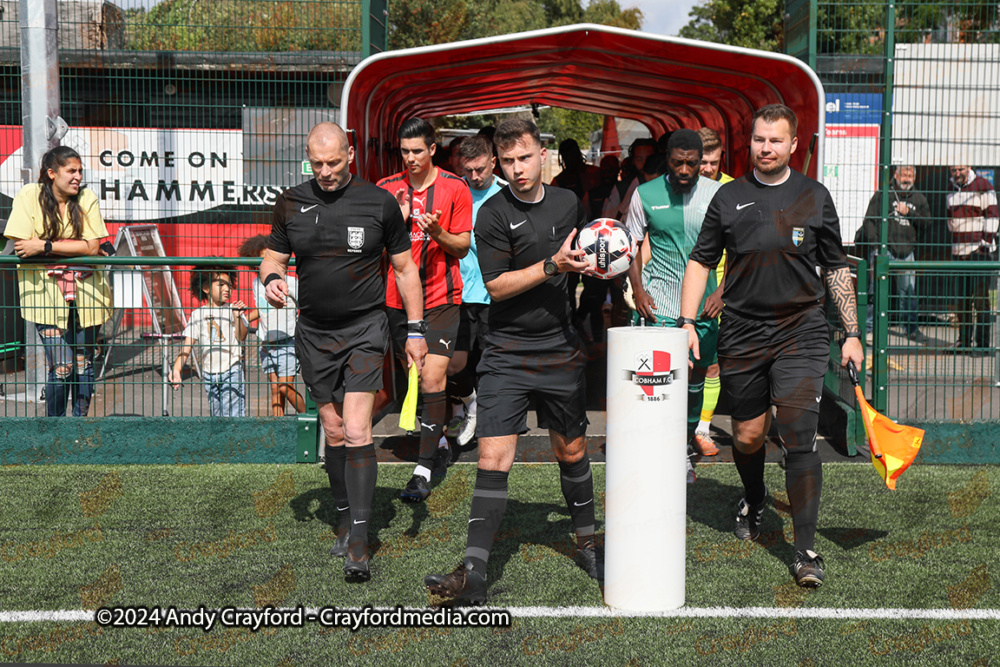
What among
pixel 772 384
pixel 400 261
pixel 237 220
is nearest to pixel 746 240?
pixel 772 384

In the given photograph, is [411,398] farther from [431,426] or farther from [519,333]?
[431,426]

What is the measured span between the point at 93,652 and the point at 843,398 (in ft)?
18.2

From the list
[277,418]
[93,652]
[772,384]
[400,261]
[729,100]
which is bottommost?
[93,652]

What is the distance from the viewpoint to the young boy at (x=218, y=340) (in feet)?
24.8

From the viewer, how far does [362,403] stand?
542 cm

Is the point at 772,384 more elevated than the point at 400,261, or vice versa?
the point at 400,261

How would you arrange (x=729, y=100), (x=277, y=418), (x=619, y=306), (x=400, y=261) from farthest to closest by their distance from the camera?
(x=619, y=306)
(x=729, y=100)
(x=277, y=418)
(x=400, y=261)

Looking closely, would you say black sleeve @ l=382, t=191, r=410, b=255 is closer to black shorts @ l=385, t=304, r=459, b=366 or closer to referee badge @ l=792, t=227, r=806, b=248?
black shorts @ l=385, t=304, r=459, b=366

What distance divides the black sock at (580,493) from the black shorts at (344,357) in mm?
1070

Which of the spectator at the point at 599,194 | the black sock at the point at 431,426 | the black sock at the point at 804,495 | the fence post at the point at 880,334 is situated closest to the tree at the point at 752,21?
the spectator at the point at 599,194

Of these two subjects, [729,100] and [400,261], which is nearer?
[400,261]

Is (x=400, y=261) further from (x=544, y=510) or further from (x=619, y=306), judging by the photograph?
(x=619, y=306)

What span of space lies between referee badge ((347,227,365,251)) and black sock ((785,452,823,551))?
7.76 ft

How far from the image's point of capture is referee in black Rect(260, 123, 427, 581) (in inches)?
211
